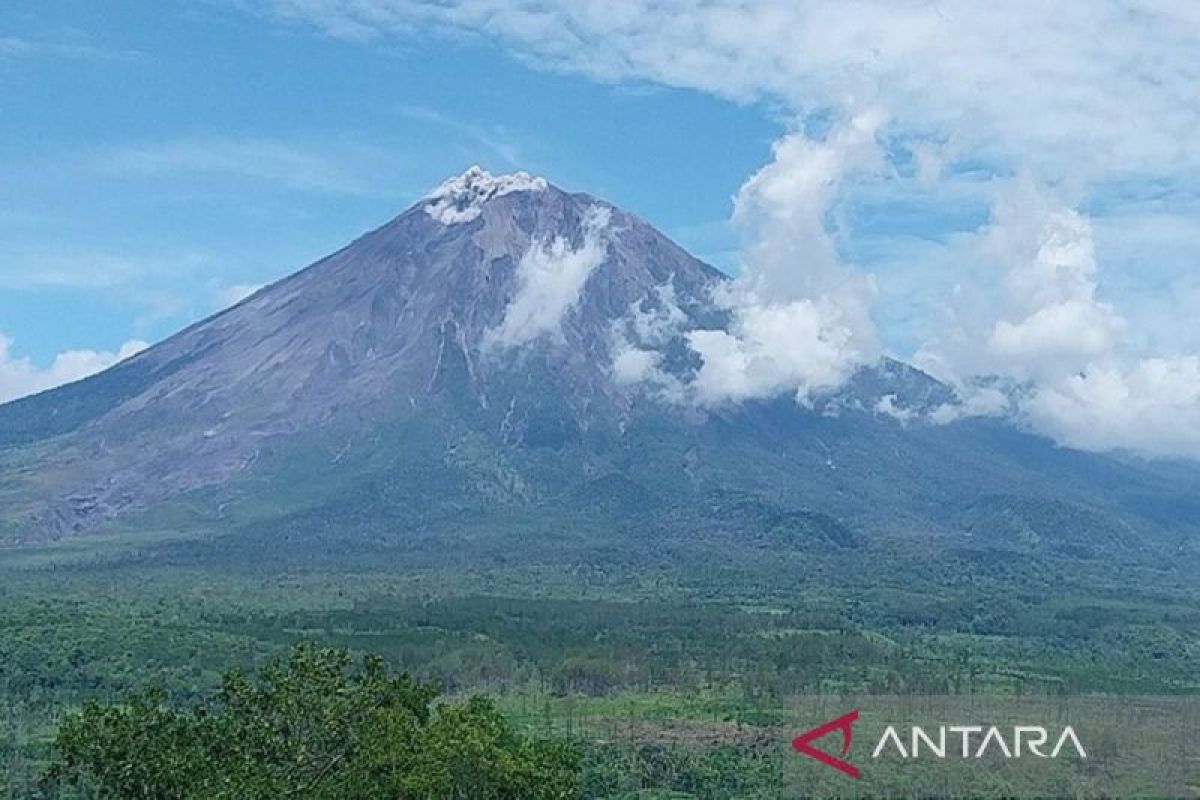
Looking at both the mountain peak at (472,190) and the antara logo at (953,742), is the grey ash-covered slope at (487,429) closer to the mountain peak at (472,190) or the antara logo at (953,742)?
the mountain peak at (472,190)

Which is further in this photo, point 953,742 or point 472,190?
point 472,190

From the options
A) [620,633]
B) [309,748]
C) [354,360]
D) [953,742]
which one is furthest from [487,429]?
[309,748]

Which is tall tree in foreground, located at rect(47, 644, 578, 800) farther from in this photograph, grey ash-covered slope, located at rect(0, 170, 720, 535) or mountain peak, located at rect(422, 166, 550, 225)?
mountain peak, located at rect(422, 166, 550, 225)

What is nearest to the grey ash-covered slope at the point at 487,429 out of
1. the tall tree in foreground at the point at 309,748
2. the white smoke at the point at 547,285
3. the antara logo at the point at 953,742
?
the white smoke at the point at 547,285

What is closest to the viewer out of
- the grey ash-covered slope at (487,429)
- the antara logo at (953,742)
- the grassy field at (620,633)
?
the antara logo at (953,742)

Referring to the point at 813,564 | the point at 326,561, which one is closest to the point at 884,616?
the point at 813,564

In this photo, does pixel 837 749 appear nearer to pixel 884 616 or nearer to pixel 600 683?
pixel 600 683

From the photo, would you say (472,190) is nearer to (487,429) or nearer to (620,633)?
(487,429)
